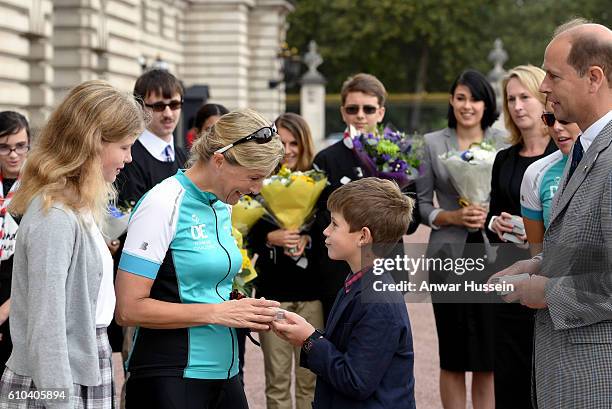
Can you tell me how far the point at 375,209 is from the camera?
3.66m

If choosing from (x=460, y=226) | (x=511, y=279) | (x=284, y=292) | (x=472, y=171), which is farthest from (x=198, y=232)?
(x=460, y=226)

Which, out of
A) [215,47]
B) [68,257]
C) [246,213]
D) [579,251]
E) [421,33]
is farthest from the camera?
[421,33]

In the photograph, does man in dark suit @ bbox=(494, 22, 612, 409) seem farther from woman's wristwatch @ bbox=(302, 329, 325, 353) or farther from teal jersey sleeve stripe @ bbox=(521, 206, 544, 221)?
teal jersey sleeve stripe @ bbox=(521, 206, 544, 221)

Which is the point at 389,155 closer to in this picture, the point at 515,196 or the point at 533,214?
the point at 515,196

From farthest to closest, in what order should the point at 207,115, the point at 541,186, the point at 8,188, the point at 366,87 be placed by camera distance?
1. the point at 207,115
2. the point at 366,87
3. the point at 8,188
4. the point at 541,186

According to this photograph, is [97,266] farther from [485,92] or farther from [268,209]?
[485,92]

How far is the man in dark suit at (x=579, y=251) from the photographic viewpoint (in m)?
3.09

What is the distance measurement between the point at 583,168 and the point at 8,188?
3510 millimetres

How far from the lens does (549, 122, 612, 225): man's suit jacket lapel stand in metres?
3.16

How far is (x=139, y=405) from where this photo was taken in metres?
3.64

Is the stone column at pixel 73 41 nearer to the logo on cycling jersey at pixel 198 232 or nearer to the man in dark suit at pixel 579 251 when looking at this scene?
the logo on cycling jersey at pixel 198 232

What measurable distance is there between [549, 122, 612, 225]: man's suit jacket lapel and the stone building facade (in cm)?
1499

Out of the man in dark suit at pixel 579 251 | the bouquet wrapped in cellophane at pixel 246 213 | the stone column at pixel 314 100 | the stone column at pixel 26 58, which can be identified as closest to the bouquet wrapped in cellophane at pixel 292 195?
the bouquet wrapped in cellophane at pixel 246 213

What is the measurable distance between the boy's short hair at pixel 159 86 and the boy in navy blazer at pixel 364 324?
7.73 ft
